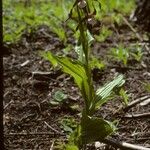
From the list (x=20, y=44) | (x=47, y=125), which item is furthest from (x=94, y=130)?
(x=20, y=44)

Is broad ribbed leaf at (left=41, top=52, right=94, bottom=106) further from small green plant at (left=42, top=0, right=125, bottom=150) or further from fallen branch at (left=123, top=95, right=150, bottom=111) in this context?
fallen branch at (left=123, top=95, right=150, bottom=111)

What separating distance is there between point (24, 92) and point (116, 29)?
224 centimetres

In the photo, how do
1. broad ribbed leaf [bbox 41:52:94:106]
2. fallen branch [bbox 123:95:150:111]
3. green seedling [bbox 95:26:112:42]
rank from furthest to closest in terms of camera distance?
green seedling [bbox 95:26:112:42] < fallen branch [bbox 123:95:150:111] < broad ribbed leaf [bbox 41:52:94:106]

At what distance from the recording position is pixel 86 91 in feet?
6.32

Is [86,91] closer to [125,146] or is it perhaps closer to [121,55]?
[125,146]

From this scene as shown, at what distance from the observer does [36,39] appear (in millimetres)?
4320

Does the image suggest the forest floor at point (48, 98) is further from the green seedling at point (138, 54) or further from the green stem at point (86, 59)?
the green stem at point (86, 59)

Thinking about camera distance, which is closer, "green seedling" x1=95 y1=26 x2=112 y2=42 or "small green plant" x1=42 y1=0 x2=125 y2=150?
"small green plant" x1=42 y1=0 x2=125 y2=150

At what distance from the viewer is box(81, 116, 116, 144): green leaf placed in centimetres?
176

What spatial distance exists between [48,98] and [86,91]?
80cm

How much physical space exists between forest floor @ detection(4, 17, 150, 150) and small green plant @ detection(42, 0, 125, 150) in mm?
203

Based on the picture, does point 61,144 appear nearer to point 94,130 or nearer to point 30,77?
point 94,130

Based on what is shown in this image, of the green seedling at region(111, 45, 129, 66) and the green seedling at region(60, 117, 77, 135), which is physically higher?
the green seedling at region(111, 45, 129, 66)

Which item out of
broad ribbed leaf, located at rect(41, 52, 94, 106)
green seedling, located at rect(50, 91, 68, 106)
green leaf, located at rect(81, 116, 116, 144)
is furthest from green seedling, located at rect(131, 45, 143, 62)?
green leaf, located at rect(81, 116, 116, 144)
